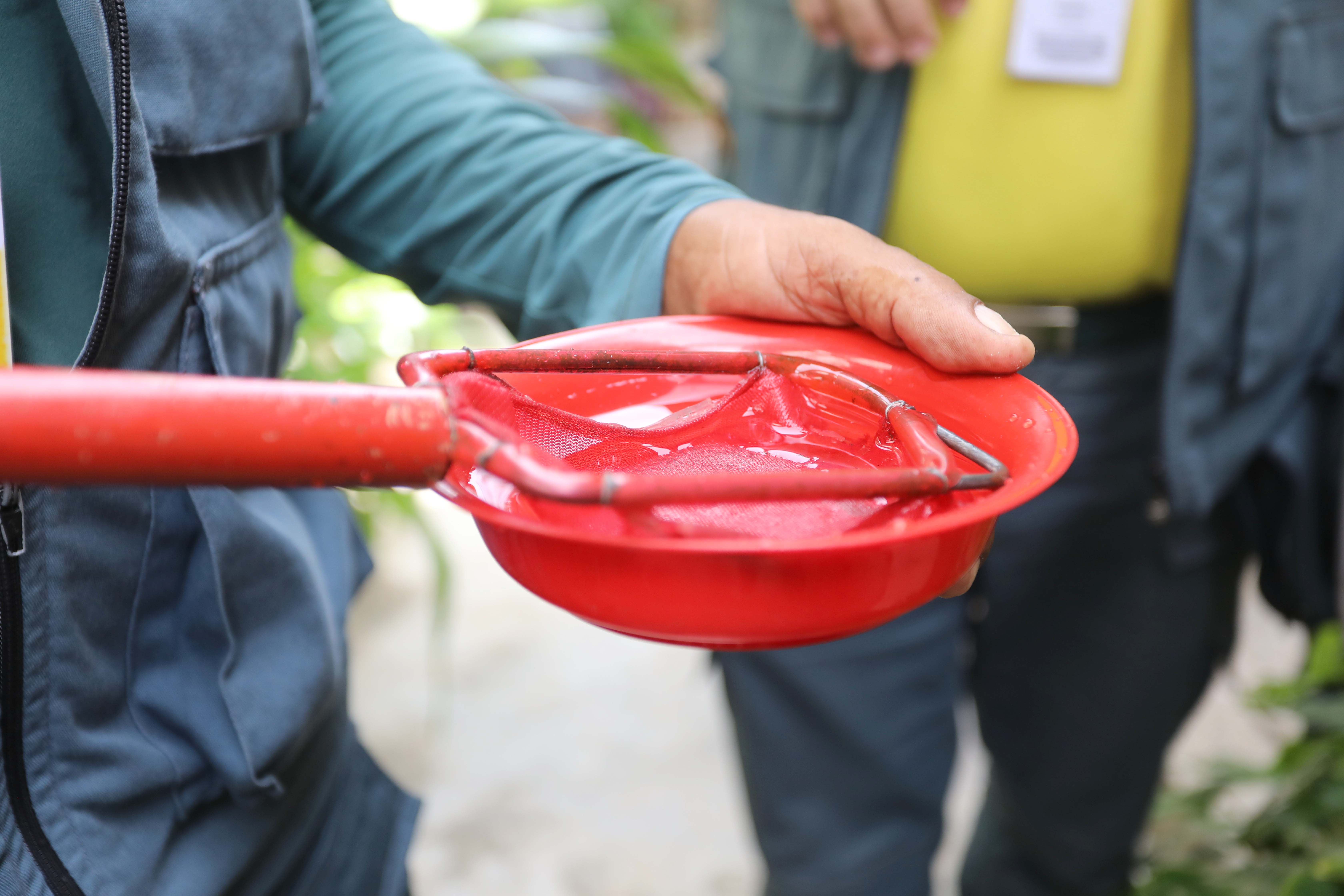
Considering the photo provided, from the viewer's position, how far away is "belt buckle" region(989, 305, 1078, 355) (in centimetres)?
96

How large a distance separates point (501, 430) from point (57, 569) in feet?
0.65

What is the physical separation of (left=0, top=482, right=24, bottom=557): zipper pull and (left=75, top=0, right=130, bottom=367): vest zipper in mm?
56

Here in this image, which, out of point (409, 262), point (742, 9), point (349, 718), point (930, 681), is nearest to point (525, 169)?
point (409, 262)

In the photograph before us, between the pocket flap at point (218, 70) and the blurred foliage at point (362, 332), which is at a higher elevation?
the pocket flap at point (218, 70)

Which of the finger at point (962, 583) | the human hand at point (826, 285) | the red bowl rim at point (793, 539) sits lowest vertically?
the finger at point (962, 583)

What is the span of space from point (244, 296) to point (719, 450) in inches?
10.0

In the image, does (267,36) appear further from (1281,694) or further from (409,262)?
(1281,694)

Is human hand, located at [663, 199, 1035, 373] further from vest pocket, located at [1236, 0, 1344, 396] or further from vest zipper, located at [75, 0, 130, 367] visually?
vest pocket, located at [1236, 0, 1344, 396]

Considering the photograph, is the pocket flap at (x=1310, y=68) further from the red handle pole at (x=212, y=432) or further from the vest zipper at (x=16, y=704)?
the vest zipper at (x=16, y=704)

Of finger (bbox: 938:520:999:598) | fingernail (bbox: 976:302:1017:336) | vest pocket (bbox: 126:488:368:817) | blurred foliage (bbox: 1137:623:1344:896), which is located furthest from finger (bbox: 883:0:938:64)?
blurred foliage (bbox: 1137:623:1344:896)

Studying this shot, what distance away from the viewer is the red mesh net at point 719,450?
0.47 m

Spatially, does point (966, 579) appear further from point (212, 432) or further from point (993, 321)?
point (212, 432)

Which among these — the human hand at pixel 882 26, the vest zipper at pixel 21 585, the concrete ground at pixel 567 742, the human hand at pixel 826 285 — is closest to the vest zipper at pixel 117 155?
the vest zipper at pixel 21 585

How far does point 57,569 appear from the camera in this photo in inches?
17.2
